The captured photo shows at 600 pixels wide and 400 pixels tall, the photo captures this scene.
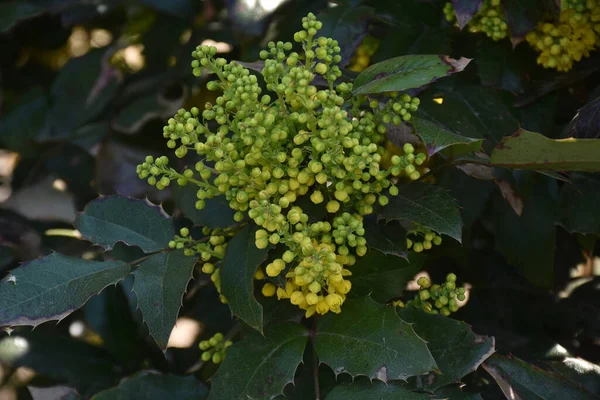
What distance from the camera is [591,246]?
1125 mm

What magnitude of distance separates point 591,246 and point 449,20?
17.6 inches

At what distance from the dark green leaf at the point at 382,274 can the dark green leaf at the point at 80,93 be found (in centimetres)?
89

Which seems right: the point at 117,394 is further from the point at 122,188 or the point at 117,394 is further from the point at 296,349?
the point at 122,188

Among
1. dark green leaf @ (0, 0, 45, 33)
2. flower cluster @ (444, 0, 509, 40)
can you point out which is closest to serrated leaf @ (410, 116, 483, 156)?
flower cluster @ (444, 0, 509, 40)

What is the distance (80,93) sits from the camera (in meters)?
1.59

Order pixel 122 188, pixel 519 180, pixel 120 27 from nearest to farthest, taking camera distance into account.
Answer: pixel 519 180 < pixel 122 188 < pixel 120 27

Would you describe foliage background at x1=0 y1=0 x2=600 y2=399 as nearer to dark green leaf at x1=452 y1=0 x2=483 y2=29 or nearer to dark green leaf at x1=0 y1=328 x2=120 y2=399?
dark green leaf at x1=0 y1=328 x2=120 y2=399

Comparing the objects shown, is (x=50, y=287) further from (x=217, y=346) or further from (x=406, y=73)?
(x=406, y=73)

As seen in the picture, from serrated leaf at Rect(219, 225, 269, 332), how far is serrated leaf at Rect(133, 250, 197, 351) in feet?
0.18

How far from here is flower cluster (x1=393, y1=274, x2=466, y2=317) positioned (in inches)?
36.8

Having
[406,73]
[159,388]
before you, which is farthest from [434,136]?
[159,388]

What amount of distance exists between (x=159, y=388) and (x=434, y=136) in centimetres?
65

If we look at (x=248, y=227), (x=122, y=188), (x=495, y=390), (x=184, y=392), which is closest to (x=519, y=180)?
(x=495, y=390)

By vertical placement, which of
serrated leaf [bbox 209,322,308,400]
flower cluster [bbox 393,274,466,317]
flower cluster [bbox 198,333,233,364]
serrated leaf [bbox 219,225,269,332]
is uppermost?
serrated leaf [bbox 219,225,269,332]
